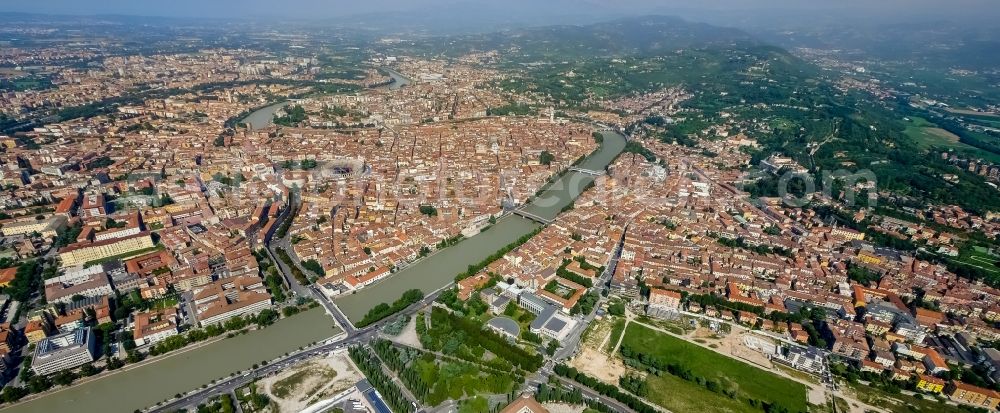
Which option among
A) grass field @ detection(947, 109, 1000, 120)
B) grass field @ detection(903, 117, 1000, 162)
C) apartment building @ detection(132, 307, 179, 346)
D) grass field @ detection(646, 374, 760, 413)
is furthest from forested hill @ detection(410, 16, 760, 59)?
grass field @ detection(646, 374, 760, 413)

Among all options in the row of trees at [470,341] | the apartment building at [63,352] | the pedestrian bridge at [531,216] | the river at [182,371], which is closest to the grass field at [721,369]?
the row of trees at [470,341]

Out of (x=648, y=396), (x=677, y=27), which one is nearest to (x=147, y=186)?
(x=648, y=396)

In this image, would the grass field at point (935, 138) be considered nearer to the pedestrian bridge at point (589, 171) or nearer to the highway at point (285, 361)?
the pedestrian bridge at point (589, 171)

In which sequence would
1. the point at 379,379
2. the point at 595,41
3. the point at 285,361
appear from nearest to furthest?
the point at 379,379 < the point at 285,361 < the point at 595,41

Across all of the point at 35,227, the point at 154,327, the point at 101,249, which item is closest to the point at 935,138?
the point at 154,327

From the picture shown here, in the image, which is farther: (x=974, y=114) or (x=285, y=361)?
(x=974, y=114)

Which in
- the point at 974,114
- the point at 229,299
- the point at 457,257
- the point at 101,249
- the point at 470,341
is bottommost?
the point at 470,341

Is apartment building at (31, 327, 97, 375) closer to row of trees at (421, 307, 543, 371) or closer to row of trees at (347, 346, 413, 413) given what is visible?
row of trees at (347, 346, 413, 413)

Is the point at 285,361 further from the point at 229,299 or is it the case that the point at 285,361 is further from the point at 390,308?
the point at 229,299
